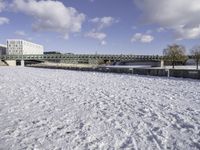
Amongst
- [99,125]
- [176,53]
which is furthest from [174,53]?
[99,125]

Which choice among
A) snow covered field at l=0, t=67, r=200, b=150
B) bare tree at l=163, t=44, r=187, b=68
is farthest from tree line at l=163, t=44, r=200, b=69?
snow covered field at l=0, t=67, r=200, b=150

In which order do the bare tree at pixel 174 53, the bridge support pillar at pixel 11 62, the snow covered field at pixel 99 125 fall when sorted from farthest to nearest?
the bridge support pillar at pixel 11 62 → the bare tree at pixel 174 53 → the snow covered field at pixel 99 125

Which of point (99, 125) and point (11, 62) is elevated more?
point (11, 62)

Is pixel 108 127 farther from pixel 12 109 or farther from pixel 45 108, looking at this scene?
pixel 12 109

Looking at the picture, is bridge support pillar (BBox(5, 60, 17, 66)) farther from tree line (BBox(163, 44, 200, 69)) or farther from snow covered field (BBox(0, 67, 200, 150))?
snow covered field (BBox(0, 67, 200, 150))

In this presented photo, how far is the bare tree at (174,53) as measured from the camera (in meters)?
92.4

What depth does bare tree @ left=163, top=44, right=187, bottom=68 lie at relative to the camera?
9239 centimetres

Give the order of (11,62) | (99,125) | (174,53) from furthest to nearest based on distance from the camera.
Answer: (11,62) → (174,53) → (99,125)

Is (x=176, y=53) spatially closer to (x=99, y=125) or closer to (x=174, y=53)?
(x=174, y=53)

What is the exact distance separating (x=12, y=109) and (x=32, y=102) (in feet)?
5.86

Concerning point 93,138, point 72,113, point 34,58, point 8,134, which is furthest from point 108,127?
point 34,58

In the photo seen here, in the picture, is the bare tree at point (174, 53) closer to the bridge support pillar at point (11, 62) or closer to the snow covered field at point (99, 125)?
the snow covered field at point (99, 125)

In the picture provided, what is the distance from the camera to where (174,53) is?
9306 cm

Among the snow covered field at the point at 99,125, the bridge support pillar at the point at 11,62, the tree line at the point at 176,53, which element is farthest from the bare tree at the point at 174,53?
the bridge support pillar at the point at 11,62
